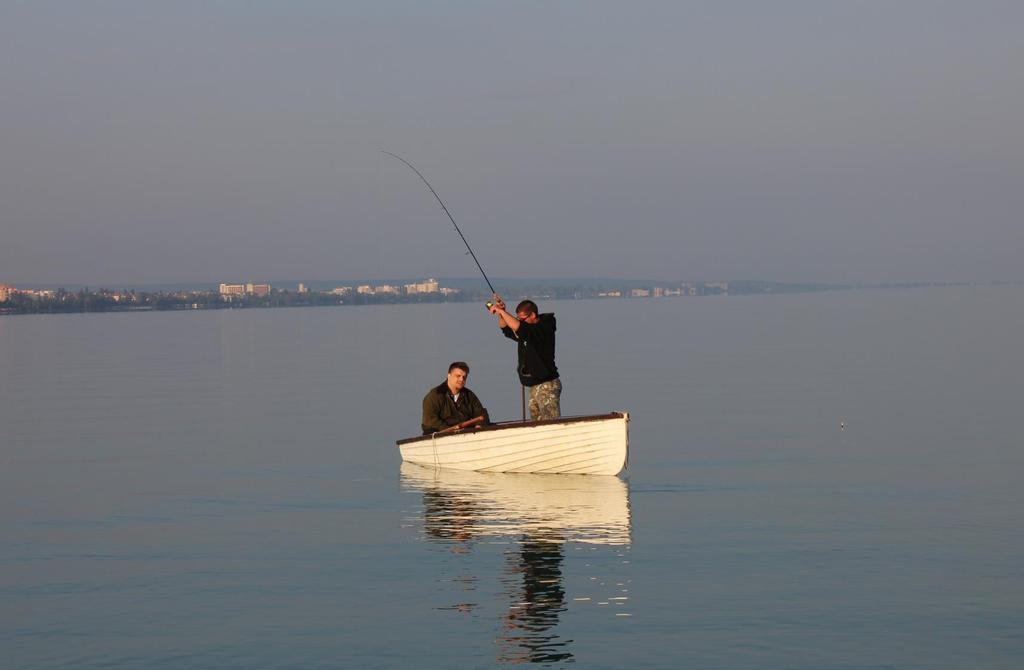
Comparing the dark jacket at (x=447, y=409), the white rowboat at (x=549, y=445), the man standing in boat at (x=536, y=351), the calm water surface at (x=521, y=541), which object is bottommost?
the calm water surface at (x=521, y=541)

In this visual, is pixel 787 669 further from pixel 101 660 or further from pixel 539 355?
pixel 539 355

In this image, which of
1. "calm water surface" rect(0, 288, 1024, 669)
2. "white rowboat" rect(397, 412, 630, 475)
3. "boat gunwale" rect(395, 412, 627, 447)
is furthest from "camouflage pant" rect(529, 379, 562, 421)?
"calm water surface" rect(0, 288, 1024, 669)

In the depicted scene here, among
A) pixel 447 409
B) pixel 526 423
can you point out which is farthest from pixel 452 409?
pixel 526 423

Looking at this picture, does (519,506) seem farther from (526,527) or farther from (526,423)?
(526,423)

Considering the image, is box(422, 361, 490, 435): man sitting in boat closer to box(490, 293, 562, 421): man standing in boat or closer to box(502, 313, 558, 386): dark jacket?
box(490, 293, 562, 421): man standing in boat

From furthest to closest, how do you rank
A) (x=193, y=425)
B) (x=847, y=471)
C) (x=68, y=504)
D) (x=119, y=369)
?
1. (x=119, y=369)
2. (x=193, y=425)
3. (x=847, y=471)
4. (x=68, y=504)

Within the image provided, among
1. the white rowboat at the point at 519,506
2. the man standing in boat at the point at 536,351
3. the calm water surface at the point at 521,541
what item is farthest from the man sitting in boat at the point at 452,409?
the man standing in boat at the point at 536,351

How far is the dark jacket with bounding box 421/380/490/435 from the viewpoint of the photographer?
73.0 ft

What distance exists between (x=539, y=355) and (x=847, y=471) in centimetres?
560

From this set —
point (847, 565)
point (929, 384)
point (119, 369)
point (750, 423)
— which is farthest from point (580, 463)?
point (119, 369)

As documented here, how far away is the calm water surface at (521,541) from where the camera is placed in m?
11.6

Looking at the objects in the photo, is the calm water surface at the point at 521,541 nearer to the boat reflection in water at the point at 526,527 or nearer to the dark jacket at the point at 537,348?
the boat reflection in water at the point at 526,527

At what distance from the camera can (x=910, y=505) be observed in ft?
61.5

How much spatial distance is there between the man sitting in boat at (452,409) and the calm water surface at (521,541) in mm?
905
